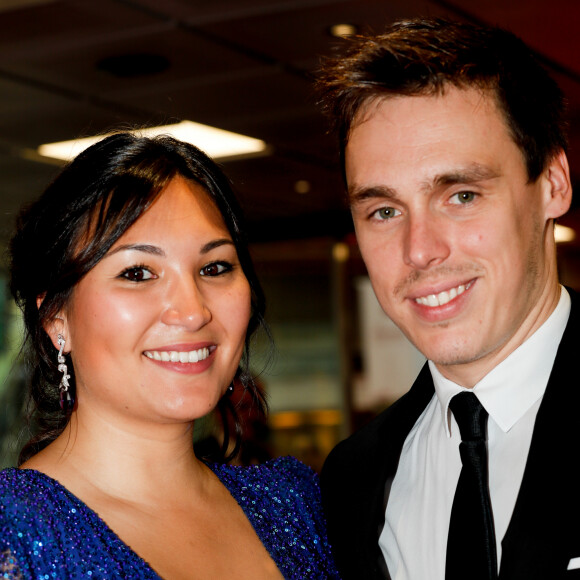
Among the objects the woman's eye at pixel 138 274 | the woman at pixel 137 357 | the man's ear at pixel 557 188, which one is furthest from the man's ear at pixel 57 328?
the man's ear at pixel 557 188

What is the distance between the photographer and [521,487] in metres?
1.68

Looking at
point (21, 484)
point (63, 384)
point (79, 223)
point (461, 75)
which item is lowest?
point (21, 484)

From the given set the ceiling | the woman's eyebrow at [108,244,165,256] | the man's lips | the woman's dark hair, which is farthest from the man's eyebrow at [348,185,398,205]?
the ceiling

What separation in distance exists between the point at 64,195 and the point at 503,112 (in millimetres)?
935

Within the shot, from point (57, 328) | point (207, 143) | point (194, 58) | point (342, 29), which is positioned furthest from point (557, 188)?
point (207, 143)

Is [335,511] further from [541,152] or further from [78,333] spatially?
[541,152]

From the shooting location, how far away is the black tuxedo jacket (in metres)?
1.60

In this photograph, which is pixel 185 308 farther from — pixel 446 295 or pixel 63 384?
pixel 446 295

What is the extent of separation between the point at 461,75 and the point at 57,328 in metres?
1.01

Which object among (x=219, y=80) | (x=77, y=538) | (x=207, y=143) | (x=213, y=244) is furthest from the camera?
(x=207, y=143)

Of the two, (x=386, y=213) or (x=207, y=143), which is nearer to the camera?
(x=386, y=213)

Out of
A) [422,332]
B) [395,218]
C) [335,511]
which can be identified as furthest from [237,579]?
[395,218]

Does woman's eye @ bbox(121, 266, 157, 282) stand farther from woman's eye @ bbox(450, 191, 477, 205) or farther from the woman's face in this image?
woman's eye @ bbox(450, 191, 477, 205)

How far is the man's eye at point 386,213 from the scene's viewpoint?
1.95 m
